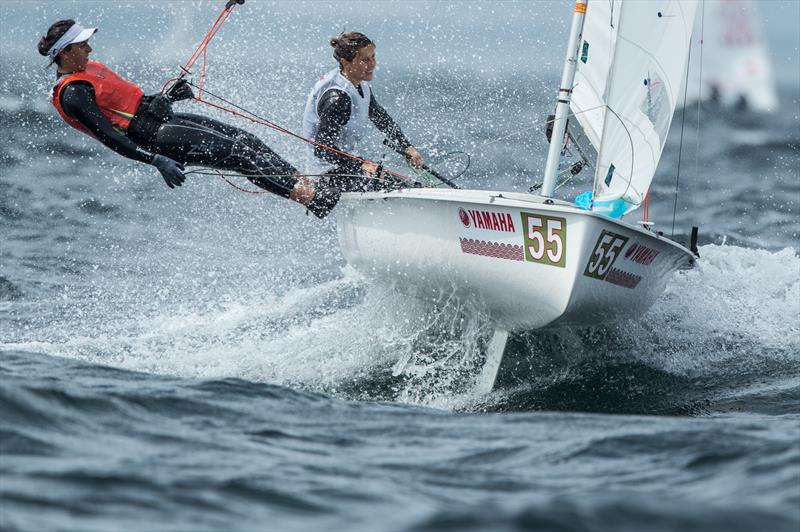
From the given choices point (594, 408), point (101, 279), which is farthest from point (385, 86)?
point (594, 408)

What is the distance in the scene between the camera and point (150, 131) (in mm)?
5887

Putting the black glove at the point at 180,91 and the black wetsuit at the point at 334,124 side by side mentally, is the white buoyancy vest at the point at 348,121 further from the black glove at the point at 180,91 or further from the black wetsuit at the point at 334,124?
the black glove at the point at 180,91

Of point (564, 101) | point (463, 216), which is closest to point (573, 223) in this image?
point (463, 216)

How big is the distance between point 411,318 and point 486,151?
7148mm

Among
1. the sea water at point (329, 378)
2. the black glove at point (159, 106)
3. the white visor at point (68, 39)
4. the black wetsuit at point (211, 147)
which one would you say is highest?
the white visor at point (68, 39)

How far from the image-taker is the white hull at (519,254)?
16.5 ft

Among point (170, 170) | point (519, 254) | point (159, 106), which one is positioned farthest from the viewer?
point (159, 106)

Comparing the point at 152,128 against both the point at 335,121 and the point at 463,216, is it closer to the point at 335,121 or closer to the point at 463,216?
the point at 335,121

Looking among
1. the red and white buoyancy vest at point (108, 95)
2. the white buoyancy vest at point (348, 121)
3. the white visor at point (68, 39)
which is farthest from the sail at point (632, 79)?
the white visor at point (68, 39)

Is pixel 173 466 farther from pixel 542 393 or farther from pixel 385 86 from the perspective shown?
pixel 385 86

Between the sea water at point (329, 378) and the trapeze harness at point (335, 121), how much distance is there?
25.3 inches

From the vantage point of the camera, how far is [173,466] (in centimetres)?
326

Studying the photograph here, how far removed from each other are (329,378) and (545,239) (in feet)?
4.39

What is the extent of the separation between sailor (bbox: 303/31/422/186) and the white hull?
13.4 inches
